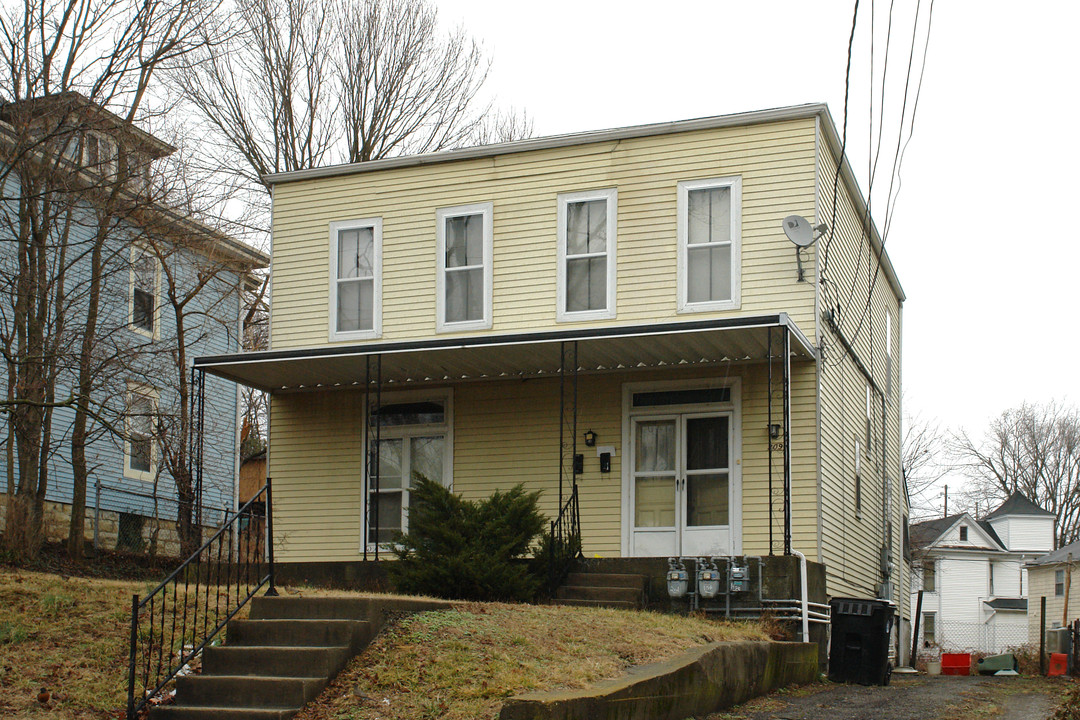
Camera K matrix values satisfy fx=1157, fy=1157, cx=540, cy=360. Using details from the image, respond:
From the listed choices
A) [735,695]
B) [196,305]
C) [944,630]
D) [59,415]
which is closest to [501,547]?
[735,695]

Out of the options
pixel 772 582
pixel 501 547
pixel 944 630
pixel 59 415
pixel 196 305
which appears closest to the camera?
pixel 501 547

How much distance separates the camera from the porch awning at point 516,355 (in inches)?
529

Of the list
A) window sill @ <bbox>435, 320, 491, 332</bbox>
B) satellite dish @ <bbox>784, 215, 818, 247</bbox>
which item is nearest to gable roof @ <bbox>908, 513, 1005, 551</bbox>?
window sill @ <bbox>435, 320, 491, 332</bbox>

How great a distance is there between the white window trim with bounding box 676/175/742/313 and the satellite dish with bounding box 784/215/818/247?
100cm

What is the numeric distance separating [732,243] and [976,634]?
116 feet

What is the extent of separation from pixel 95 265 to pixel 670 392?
8.23 metres

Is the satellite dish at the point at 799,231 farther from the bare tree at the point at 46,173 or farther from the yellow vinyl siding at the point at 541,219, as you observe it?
the bare tree at the point at 46,173

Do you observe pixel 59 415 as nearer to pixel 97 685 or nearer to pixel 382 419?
pixel 382 419

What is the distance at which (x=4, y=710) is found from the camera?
8.27 metres

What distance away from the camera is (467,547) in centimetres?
1179

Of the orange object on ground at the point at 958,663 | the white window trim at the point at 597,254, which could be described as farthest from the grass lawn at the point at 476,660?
the orange object on ground at the point at 958,663

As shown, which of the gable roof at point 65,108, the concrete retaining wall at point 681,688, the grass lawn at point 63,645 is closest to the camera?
the concrete retaining wall at point 681,688

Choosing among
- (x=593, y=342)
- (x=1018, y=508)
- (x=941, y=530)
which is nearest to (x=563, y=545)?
(x=593, y=342)

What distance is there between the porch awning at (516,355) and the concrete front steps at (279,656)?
17.5ft
